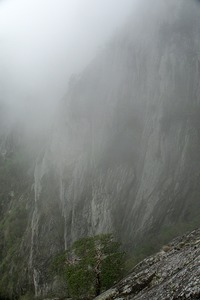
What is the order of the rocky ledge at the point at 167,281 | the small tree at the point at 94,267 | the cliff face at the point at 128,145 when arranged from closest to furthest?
the rocky ledge at the point at 167,281 → the small tree at the point at 94,267 → the cliff face at the point at 128,145

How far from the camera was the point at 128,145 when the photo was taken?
350ft

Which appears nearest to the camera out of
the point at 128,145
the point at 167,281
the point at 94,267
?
the point at 167,281

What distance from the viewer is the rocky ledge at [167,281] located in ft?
70.8

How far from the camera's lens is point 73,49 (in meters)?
162

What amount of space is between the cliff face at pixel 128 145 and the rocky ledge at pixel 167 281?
51673 millimetres

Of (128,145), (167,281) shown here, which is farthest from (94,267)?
(128,145)

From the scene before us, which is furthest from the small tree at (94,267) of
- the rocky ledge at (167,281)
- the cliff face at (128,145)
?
the cliff face at (128,145)

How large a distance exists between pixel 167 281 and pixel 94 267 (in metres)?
22.9

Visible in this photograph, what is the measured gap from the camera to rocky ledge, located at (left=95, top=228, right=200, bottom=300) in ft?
70.8

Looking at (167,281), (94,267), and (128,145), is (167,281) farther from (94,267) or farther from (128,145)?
(128,145)

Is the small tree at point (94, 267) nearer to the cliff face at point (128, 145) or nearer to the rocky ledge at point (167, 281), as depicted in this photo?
the rocky ledge at point (167, 281)

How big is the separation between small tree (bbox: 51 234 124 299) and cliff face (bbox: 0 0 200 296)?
37418 mm

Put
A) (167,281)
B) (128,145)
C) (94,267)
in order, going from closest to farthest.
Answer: (167,281), (94,267), (128,145)

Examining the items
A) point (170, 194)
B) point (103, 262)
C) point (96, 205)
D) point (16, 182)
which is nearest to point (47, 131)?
point (16, 182)
